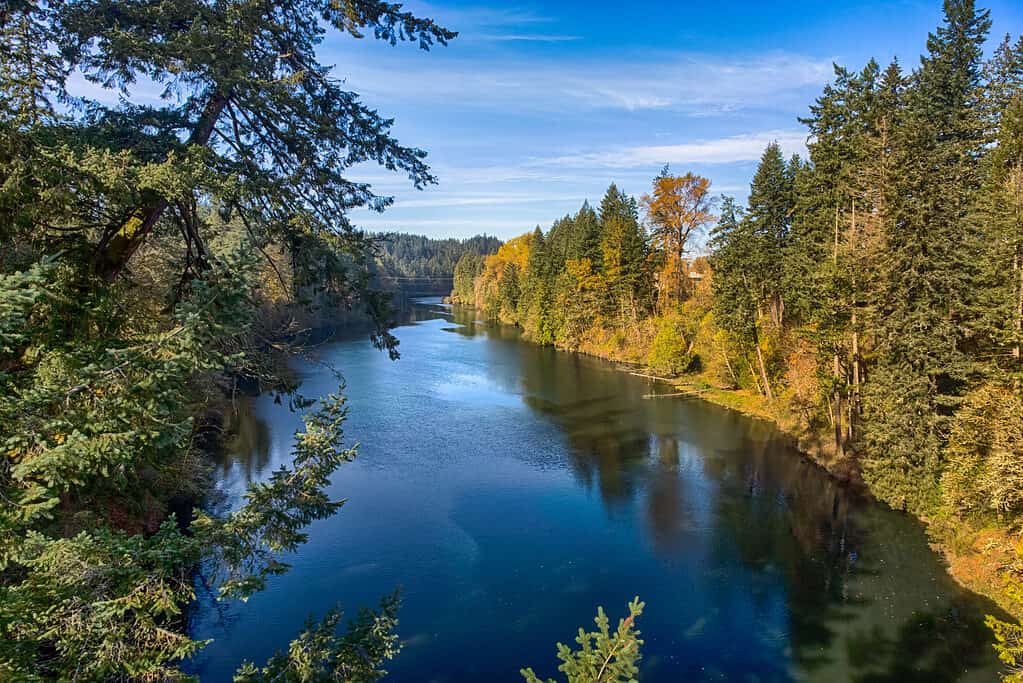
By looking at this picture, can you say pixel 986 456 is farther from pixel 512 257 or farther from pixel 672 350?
pixel 512 257

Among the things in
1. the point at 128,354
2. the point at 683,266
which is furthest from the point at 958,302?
the point at 683,266

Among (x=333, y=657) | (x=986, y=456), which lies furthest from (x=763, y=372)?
(x=333, y=657)

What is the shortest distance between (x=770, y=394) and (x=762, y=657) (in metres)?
19.8

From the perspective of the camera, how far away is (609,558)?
16703 mm

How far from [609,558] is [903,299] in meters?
11.4

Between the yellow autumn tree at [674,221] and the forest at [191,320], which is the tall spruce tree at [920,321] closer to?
the forest at [191,320]

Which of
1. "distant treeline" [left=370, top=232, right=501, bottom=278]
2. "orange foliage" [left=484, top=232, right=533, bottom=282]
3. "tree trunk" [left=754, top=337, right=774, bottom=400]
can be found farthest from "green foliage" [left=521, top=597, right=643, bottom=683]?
"distant treeline" [left=370, top=232, right=501, bottom=278]

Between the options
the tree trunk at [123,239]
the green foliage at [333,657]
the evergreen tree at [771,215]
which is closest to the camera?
the green foliage at [333,657]

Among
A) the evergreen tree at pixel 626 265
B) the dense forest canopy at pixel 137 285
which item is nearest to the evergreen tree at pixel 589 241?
the evergreen tree at pixel 626 265

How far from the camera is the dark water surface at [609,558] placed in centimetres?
1279

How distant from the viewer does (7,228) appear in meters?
5.64

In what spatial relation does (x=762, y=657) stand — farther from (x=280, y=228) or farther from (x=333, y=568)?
(x=280, y=228)

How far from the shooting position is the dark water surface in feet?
42.0

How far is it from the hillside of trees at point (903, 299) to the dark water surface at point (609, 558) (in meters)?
1.91
